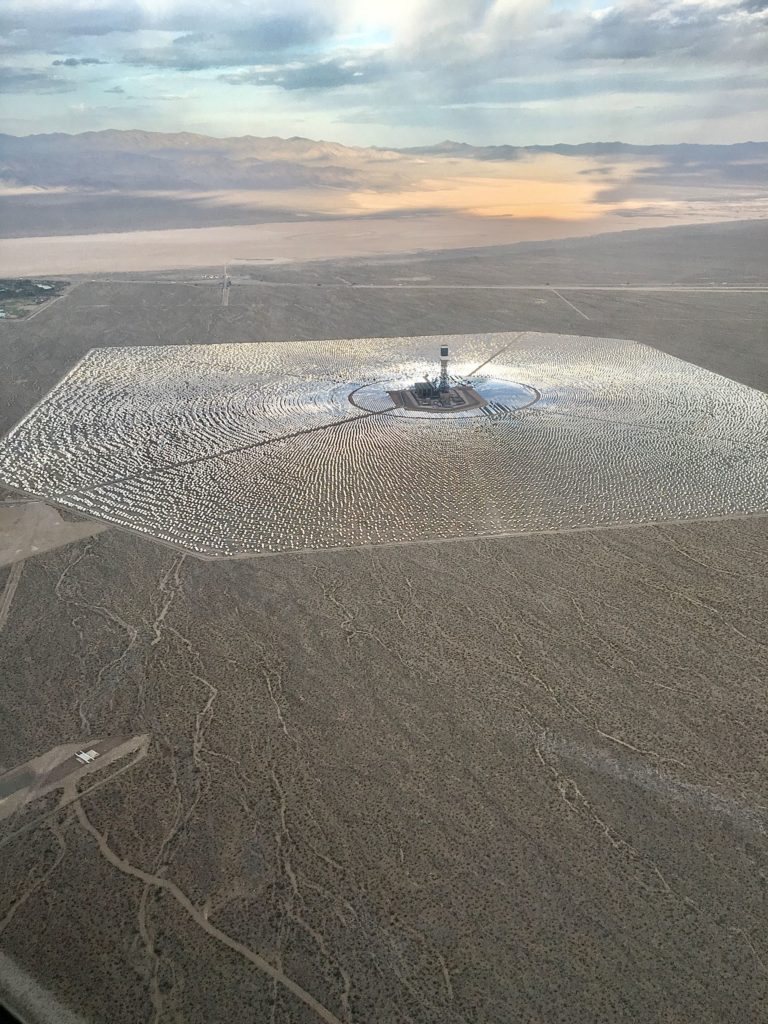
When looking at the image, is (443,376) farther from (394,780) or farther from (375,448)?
(394,780)

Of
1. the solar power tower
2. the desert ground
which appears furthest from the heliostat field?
the desert ground

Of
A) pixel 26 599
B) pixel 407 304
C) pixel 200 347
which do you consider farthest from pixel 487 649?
pixel 407 304

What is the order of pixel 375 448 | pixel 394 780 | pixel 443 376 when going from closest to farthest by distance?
pixel 394 780 → pixel 375 448 → pixel 443 376

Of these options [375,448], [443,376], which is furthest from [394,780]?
[443,376]

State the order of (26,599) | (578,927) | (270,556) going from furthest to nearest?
(270,556), (26,599), (578,927)

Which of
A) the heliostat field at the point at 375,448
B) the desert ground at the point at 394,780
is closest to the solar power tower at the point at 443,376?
the heliostat field at the point at 375,448

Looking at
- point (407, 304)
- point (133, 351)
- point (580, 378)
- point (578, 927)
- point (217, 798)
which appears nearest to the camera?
point (578, 927)

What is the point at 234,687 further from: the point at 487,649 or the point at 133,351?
the point at 133,351
